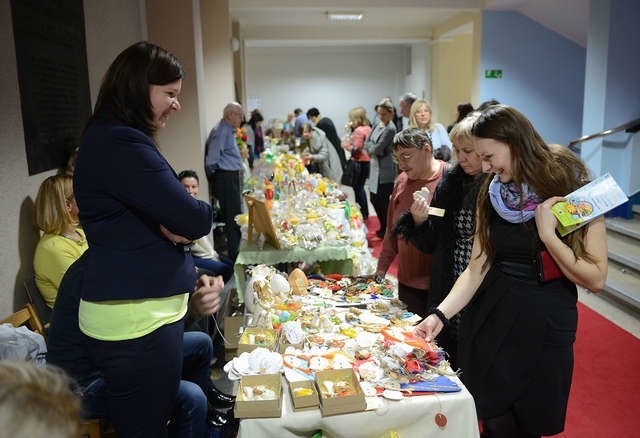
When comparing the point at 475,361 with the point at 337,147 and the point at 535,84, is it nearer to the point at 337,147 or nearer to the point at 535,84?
the point at 337,147

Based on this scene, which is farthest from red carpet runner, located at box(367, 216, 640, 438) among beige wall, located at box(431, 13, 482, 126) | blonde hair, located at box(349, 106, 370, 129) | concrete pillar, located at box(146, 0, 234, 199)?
beige wall, located at box(431, 13, 482, 126)

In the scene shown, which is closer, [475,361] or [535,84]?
[475,361]

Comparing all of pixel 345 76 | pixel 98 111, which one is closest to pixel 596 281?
pixel 98 111

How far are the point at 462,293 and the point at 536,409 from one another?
1.44 ft

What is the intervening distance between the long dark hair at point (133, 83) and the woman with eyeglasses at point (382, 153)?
4.63 m

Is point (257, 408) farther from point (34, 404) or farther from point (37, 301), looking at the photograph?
point (37, 301)

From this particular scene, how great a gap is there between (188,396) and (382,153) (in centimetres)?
453

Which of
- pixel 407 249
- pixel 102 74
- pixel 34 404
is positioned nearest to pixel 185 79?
pixel 102 74

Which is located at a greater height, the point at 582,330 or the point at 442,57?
the point at 442,57

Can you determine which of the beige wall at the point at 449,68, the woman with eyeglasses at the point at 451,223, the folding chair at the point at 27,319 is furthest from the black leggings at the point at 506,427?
the beige wall at the point at 449,68

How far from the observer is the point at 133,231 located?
1492 millimetres

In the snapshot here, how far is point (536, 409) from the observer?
1792mm

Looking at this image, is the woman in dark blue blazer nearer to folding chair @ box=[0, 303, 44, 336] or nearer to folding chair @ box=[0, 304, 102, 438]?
folding chair @ box=[0, 304, 102, 438]

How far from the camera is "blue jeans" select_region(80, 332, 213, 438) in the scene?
1.73m
